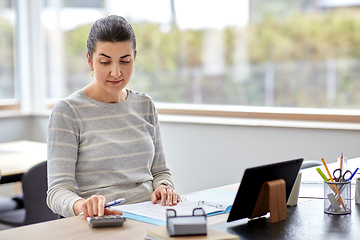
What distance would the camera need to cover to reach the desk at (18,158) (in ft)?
8.54

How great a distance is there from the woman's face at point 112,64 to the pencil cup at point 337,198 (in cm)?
78

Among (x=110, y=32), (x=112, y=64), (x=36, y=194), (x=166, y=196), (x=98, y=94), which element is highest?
(x=110, y=32)

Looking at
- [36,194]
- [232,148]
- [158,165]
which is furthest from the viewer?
[232,148]

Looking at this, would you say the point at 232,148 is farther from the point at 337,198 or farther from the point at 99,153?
the point at 337,198

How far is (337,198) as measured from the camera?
1.35m

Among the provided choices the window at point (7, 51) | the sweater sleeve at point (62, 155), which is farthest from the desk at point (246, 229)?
the window at point (7, 51)

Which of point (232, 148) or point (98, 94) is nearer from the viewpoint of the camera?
point (98, 94)

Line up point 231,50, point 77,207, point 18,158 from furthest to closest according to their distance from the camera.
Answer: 1. point 231,50
2. point 18,158
3. point 77,207

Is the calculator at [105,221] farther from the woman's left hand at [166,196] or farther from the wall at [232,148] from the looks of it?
the wall at [232,148]

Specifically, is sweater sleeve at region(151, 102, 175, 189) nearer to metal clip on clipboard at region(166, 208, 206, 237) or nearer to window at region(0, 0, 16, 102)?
metal clip on clipboard at region(166, 208, 206, 237)

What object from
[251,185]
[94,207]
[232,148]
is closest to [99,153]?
[94,207]

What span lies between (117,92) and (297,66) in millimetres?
1875

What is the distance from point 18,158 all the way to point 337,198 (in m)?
2.16

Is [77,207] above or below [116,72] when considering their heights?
below
